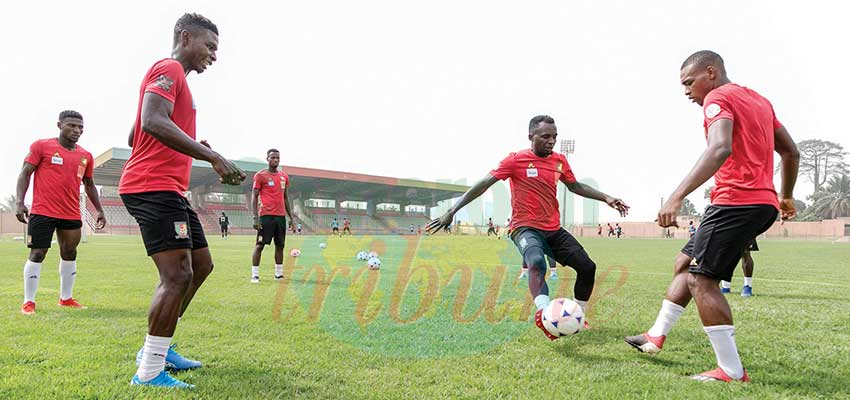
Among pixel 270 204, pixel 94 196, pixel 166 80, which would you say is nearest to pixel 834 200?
pixel 270 204

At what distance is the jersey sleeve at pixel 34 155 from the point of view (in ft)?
19.3

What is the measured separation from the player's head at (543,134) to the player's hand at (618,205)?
2.78ft

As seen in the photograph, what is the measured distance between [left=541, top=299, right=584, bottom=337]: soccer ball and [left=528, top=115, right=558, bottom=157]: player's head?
5.85 feet

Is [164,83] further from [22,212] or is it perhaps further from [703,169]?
[22,212]

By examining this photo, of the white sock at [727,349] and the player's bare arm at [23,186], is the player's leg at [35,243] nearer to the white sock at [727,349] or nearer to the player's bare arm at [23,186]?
the player's bare arm at [23,186]

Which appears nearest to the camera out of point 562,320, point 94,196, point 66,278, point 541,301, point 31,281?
point 562,320

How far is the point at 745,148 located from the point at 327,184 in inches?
2333

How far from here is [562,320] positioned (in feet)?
13.1

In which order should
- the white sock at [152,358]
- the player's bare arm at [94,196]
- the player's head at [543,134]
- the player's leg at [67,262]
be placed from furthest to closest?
the player's bare arm at [94,196] < the player's leg at [67,262] < the player's head at [543,134] < the white sock at [152,358]

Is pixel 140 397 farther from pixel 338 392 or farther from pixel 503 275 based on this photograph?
pixel 503 275

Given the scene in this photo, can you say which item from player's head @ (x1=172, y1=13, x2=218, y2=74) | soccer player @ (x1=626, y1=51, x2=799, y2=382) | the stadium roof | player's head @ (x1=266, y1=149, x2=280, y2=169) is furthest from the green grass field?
the stadium roof

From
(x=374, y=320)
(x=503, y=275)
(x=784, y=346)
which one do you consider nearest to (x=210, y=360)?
(x=374, y=320)

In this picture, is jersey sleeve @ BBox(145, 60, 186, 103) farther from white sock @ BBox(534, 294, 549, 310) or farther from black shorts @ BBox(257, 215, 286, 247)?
black shorts @ BBox(257, 215, 286, 247)

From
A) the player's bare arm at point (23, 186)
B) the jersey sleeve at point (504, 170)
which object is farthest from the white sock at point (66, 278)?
the jersey sleeve at point (504, 170)
